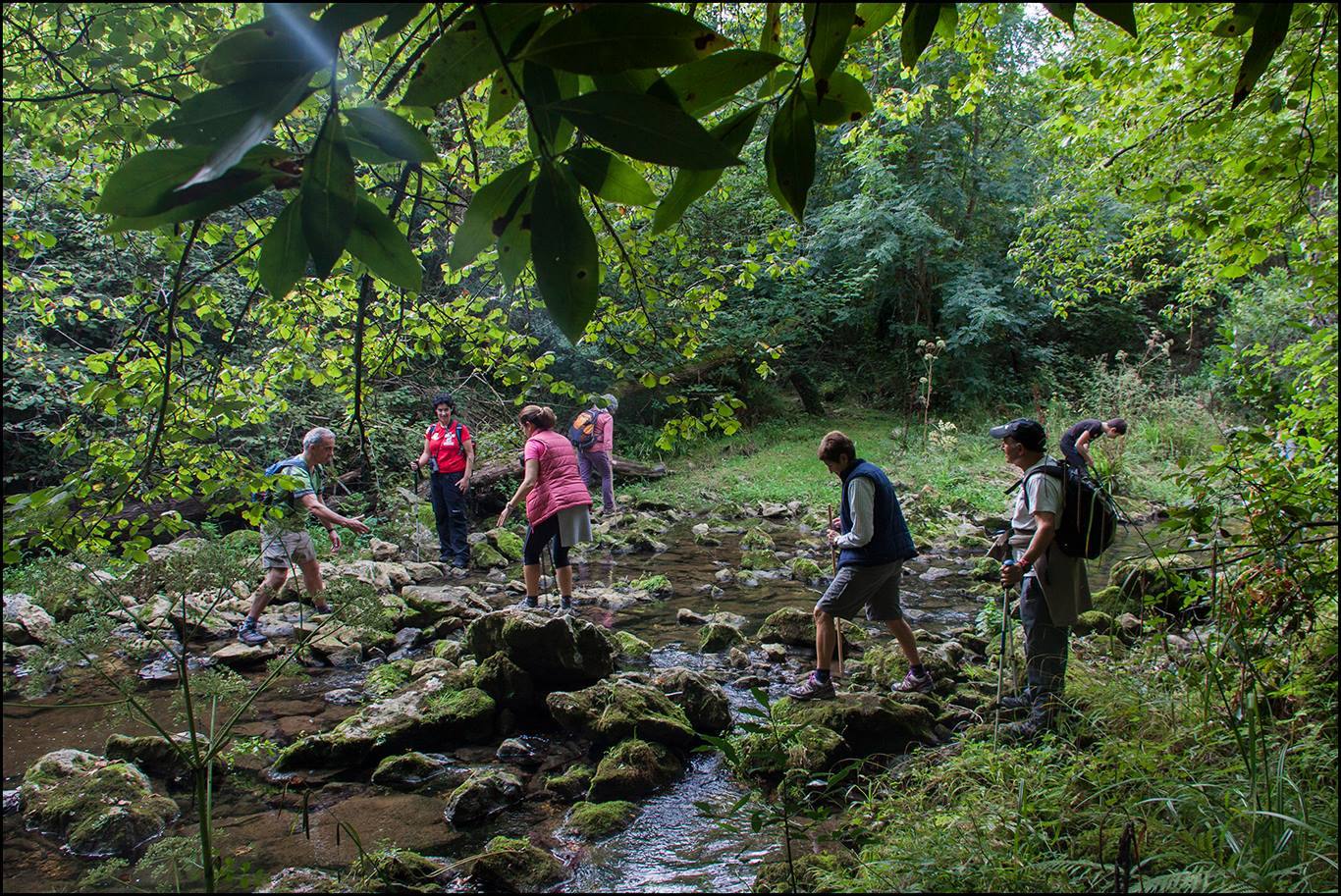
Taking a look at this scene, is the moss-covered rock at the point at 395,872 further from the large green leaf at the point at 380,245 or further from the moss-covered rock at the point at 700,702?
the large green leaf at the point at 380,245

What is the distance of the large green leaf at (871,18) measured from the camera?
3.22ft

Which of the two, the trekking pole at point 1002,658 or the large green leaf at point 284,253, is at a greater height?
the large green leaf at point 284,253

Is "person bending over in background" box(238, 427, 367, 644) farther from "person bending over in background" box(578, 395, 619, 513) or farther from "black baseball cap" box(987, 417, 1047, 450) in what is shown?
"person bending over in background" box(578, 395, 619, 513)

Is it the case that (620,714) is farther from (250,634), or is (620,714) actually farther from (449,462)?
(449,462)

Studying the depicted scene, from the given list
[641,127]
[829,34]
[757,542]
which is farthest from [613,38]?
[757,542]

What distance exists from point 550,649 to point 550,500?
1933mm

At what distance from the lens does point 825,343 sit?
22.8 meters

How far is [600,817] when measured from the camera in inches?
139

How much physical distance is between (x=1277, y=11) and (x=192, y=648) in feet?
23.6

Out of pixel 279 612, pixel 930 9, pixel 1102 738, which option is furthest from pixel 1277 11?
pixel 279 612

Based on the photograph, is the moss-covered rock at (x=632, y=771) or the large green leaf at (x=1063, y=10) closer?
the large green leaf at (x=1063, y=10)

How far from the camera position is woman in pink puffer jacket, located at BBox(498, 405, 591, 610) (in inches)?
266

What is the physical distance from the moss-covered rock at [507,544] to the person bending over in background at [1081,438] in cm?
682

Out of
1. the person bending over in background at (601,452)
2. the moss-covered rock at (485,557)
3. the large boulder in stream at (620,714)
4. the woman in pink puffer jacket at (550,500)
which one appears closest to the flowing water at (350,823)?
the large boulder in stream at (620,714)
